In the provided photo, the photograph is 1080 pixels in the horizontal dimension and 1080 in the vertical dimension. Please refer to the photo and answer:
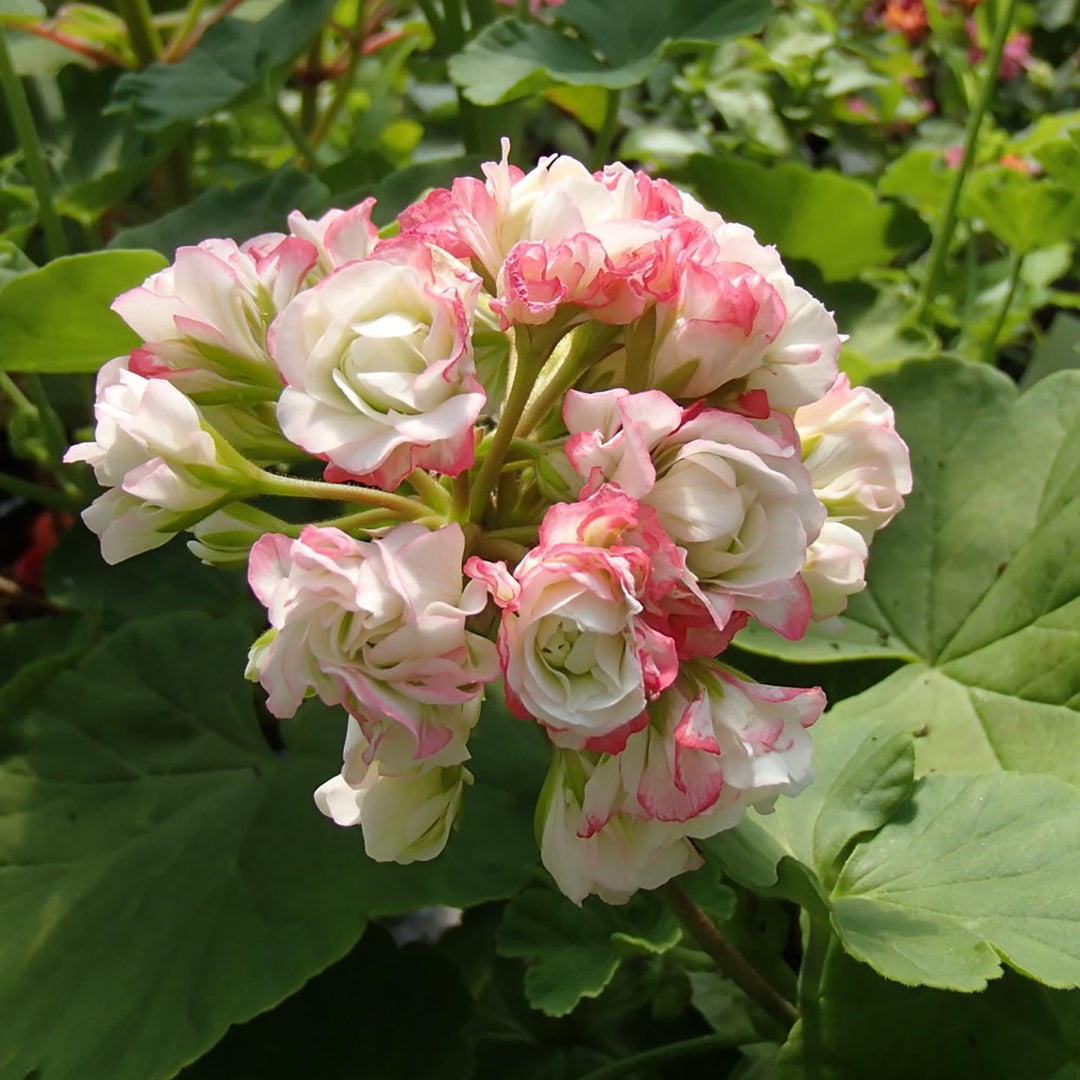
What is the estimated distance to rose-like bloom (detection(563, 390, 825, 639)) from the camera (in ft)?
1.56

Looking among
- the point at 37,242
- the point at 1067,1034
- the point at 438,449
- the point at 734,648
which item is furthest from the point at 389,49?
the point at 1067,1034

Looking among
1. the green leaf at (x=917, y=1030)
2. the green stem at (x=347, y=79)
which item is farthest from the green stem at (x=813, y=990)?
the green stem at (x=347, y=79)

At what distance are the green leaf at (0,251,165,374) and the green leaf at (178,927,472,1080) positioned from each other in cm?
47

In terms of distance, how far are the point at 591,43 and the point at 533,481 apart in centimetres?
72

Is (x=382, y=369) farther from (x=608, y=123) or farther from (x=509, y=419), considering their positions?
(x=608, y=123)

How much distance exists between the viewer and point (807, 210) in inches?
Answer: 47.8

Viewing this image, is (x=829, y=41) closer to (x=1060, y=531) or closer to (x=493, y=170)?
(x=1060, y=531)

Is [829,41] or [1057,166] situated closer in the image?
[1057,166]

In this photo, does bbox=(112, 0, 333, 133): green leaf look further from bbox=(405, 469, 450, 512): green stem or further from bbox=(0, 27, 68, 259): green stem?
bbox=(405, 469, 450, 512): green stem

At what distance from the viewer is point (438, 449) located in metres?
0.49

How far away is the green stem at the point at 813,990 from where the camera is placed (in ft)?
2.26

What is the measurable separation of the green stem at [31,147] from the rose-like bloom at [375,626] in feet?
2.27

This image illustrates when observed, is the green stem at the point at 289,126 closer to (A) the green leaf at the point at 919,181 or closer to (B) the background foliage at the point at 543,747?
(B) the background foliage at the point at 543,747

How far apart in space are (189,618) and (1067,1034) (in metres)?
0.69
